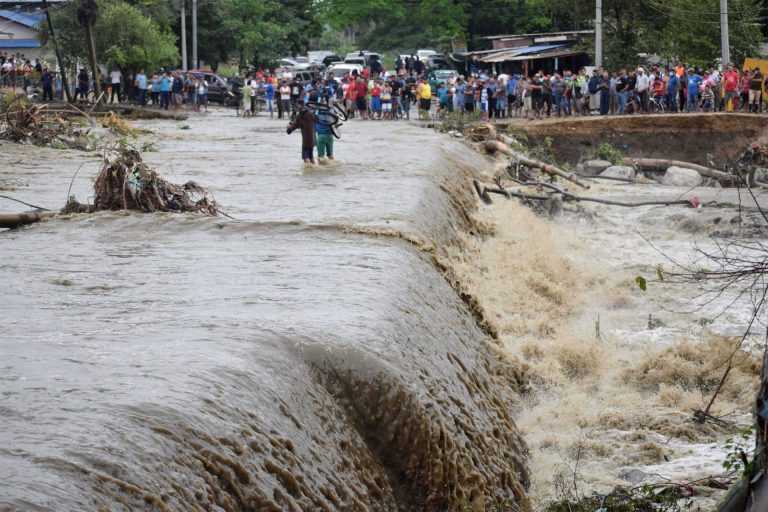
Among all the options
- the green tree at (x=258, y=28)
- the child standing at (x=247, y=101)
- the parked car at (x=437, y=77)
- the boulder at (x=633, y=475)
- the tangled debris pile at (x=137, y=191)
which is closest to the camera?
the boulder at (x=633, y=475)

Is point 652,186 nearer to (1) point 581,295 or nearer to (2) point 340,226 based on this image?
(1) point 581,295

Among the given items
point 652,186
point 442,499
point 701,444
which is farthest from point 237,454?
point 652,186

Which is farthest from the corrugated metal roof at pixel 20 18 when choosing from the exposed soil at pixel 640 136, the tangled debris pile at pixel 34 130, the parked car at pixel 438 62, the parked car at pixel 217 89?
the exposed soil at pixel 640 136

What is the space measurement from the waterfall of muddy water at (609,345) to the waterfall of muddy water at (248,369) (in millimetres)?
715

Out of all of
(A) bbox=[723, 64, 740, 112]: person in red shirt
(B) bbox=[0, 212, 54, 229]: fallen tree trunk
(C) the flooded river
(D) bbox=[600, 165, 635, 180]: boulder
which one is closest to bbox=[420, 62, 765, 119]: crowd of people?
(A) bbox=[723, 64, 740, 112]: person in red shirt

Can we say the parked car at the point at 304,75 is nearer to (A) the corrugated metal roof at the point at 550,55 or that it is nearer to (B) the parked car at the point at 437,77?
(B) the parked car at the point at 437,77

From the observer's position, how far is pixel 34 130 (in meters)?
28.2

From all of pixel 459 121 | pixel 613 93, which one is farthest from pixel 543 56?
pixel 459 121

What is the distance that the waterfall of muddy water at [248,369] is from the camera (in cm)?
675

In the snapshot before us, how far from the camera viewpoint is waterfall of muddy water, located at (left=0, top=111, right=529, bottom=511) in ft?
22.1

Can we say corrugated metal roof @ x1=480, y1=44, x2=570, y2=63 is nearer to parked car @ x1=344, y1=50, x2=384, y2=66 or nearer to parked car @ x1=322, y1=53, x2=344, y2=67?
parked car @ x1=344, y1=50, x2=384, y2=66

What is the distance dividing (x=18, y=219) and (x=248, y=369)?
342 inches

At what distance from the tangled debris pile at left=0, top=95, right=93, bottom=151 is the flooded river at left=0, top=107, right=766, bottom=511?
250 inches

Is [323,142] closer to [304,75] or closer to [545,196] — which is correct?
[545,196]
